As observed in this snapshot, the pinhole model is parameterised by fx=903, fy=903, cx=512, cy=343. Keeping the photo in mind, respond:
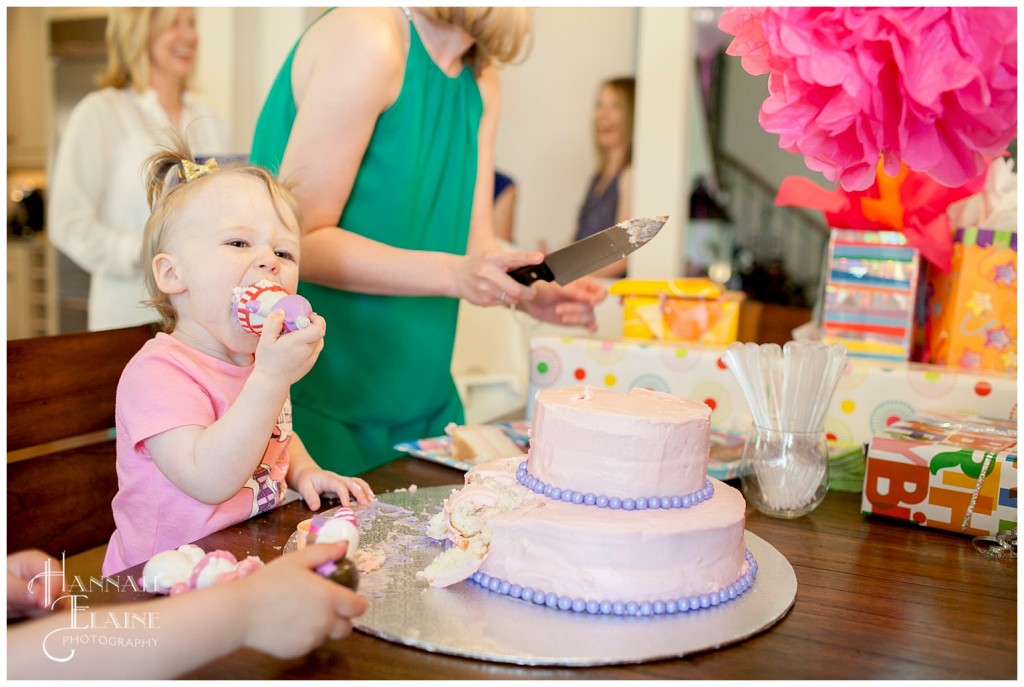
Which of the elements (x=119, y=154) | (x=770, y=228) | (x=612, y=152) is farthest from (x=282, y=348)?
(x=770, y=228)

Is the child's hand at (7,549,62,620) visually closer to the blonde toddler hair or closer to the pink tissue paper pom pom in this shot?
the blonde toddler hair

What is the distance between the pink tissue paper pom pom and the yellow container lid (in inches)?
29.7

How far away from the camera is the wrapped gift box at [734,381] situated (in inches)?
51.5

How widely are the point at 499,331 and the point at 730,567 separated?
1.97 meters

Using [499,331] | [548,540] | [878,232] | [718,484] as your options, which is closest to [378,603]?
[548,540]

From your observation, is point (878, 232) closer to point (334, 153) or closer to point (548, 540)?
point (334, 153)

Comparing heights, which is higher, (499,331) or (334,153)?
(334,153)

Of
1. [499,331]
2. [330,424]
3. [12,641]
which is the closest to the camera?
[12,641]

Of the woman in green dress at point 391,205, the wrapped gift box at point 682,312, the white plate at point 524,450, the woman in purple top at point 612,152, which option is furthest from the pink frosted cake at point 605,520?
the woman in purple top at point 612,152

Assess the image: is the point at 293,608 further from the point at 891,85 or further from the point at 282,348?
the point at 891,85

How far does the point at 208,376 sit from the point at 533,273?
47 cm

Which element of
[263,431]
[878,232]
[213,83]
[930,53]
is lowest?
[263,431]

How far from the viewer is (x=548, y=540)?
77 centimetres

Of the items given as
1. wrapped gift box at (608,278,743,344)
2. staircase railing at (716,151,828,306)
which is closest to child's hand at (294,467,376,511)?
wrapped gift box at (608,278,743,344)
